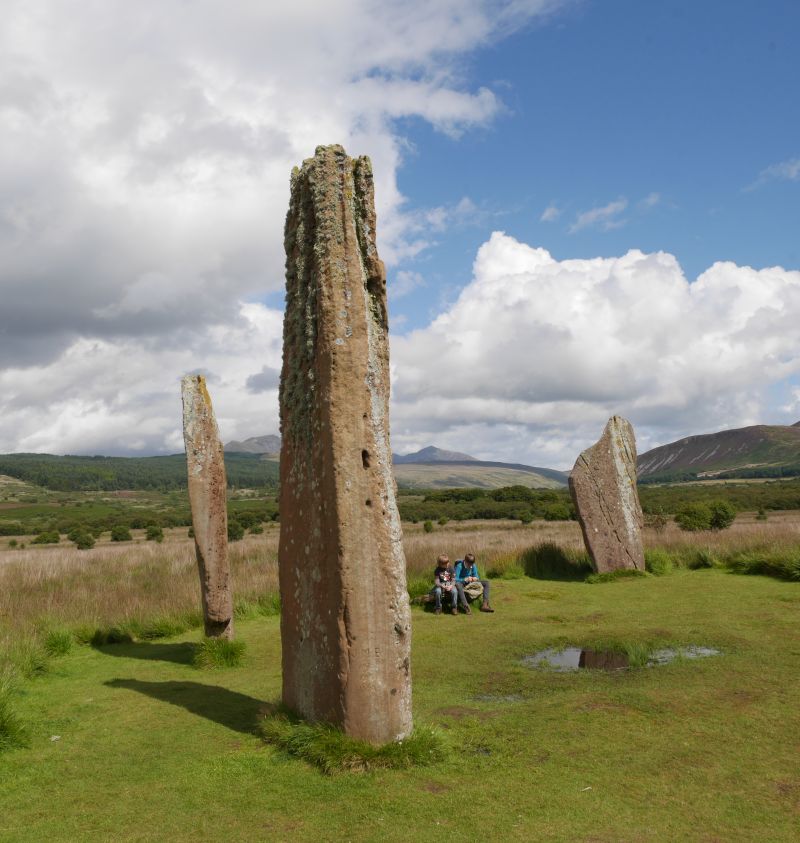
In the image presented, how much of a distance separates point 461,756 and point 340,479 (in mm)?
2317

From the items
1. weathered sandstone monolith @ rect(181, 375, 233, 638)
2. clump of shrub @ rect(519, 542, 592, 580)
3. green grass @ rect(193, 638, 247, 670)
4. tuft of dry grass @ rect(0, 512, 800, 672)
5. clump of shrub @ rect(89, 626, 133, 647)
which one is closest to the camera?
green grass @ rect(193, 638, 247, 670)

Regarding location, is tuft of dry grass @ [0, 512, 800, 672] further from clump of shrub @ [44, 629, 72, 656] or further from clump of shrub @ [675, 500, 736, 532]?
clump of shrub @ [675, 500, 736, 532]

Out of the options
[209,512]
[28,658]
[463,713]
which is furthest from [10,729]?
[463,713]

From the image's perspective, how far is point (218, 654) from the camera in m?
8.31

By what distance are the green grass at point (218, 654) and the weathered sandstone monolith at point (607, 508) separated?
8.84 metres

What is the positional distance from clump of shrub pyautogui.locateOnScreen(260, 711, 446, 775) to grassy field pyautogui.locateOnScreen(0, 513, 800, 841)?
94mm

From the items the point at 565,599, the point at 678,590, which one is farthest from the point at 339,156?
the point at 678,590

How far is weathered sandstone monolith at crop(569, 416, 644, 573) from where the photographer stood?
14.7 meters

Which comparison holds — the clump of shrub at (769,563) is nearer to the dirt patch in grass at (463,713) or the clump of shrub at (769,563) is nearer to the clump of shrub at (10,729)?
the dirt patch in grass at (463,713)

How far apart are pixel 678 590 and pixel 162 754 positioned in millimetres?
9982

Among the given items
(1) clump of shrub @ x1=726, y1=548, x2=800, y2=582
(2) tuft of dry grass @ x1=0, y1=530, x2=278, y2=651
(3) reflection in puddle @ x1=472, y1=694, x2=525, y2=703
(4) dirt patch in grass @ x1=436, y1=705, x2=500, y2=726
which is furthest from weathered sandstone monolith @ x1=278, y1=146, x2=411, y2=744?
(1) clump of shrub @ x1=726, y1=548, x2=800, y2=582

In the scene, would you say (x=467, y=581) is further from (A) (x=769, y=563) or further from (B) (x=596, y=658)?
(A) (x=769, y=563)

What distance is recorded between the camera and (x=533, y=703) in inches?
247

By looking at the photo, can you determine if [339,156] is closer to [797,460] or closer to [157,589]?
[157,589]
